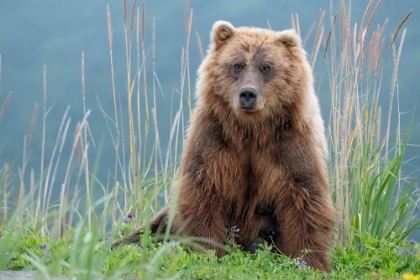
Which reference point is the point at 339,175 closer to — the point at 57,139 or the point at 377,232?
the point at 377,232

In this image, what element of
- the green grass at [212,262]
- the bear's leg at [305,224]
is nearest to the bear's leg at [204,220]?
the green grass at [212,262]

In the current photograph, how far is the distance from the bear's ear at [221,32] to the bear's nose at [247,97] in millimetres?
667

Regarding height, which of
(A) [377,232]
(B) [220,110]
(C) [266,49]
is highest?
(C) [266,49]

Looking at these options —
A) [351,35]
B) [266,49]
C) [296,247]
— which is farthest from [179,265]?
[351,35]

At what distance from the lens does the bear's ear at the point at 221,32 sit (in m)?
5.04

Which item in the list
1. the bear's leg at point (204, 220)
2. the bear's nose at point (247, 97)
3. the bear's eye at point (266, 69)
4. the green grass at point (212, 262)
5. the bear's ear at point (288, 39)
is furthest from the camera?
the bear's ear at point (288, 39)

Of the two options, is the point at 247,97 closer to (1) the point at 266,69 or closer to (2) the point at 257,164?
(1) the point at 266,69

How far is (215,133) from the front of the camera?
4.77 metres

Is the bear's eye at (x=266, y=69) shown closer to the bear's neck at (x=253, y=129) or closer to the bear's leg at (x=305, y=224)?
the bear's neck at (x=253, y=129)

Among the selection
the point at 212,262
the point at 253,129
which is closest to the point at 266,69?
the point at 253,129

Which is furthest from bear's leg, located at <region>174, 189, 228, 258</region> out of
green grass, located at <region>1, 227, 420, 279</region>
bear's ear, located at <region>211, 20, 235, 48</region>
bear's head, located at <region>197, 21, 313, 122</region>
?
bear's ear, located at <region>211, 20, 235, 48</region>

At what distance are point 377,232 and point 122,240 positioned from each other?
Answer: 82.6 inches

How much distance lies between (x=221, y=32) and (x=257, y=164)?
1051mm

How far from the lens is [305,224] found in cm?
470
